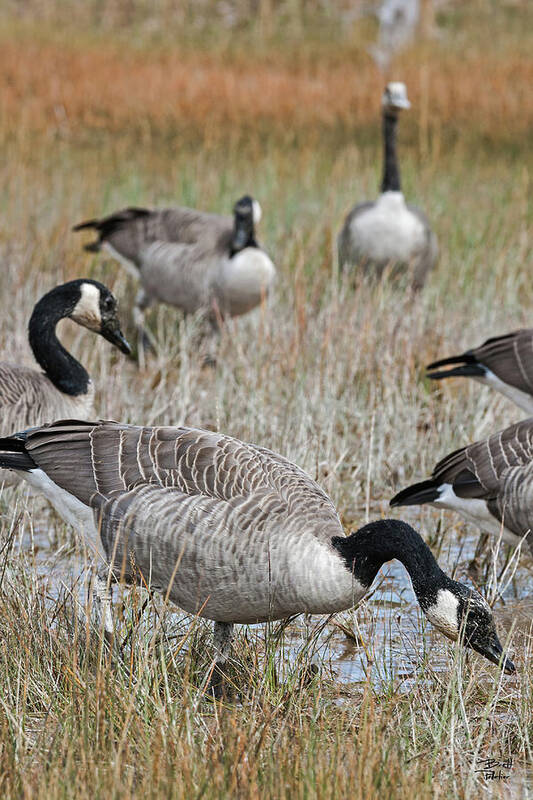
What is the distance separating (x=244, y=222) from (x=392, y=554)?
508cm

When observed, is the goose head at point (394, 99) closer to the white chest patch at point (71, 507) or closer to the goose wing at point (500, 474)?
the goose wing at point (500, 474)

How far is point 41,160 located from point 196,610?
9.47 m

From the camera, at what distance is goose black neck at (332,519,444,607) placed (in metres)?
3.47

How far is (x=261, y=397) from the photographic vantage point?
20.2 ft

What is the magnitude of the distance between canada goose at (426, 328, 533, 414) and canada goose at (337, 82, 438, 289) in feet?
10.5

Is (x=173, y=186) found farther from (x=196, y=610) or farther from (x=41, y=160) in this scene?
(x=196, y=610)

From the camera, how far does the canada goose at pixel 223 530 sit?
352cm

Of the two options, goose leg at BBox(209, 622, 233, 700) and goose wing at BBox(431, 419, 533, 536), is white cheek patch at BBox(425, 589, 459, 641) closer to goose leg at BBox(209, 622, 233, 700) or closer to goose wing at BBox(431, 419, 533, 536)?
goose leg at BBox(209, 622, 233, 700)

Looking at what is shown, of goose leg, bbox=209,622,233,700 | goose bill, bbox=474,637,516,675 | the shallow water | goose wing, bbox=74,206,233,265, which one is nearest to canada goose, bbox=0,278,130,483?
the shallow water

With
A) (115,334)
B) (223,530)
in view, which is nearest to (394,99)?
(115,334)

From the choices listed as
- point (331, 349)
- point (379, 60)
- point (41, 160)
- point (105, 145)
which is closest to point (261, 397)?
point (331, 349)

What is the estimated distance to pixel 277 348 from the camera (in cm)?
671
